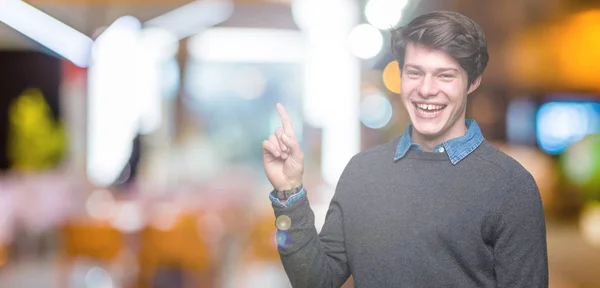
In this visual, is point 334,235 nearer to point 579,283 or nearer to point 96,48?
point 96,48

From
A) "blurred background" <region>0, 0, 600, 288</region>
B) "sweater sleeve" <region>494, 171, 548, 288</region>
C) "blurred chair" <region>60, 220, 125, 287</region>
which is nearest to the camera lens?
"sweater sleeve" <region>494, 171, 548, 288</region>

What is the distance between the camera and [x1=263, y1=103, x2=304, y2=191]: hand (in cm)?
126

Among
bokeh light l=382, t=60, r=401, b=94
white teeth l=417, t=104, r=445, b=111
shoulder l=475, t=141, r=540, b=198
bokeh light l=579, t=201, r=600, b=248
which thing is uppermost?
bokeh light l=382, t=60, r=401, b=94

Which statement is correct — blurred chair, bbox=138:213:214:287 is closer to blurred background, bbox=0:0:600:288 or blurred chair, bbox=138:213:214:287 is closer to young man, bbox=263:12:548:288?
blurred background, bbox=0:0:600:288

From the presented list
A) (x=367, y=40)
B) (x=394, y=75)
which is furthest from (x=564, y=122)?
(x=394, y=75)

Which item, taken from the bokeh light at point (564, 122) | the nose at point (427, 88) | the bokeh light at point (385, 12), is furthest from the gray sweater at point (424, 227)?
the bokeh light at point (564, 122)

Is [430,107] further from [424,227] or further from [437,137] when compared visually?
[424,227]

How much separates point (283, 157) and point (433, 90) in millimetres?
269

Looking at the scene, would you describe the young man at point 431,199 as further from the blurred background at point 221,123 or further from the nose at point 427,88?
the blurred background at point 221,123

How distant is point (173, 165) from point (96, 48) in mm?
1794

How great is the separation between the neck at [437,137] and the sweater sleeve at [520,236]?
121 millimetres

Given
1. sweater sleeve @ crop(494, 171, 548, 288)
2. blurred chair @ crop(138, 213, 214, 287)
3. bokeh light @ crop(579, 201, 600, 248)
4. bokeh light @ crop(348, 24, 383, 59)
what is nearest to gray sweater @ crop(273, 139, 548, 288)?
sweater sleeve @ crop(494, 171, 548, 288)

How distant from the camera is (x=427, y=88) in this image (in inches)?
47.6

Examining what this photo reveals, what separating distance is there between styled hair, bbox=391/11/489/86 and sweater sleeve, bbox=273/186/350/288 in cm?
31
